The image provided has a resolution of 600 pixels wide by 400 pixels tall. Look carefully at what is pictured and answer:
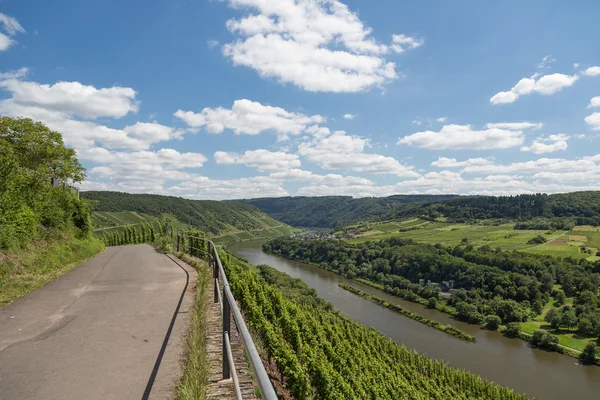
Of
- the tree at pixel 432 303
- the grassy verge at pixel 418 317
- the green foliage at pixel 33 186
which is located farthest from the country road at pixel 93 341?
the tree at pixel 432 303

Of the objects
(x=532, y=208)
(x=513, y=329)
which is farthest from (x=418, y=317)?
(x=532, y=208)

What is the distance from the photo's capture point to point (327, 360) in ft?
62.5

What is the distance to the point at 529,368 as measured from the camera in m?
46.7

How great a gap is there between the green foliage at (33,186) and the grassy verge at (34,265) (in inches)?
19.6

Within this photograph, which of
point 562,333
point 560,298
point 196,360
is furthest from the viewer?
point 560,298

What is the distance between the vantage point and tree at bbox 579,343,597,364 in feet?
161

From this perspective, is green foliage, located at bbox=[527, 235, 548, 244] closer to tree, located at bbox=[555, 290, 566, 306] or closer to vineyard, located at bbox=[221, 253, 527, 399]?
tree, located at bbox=[555, 290, 566, 306]

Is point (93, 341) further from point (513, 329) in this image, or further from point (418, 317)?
point (513, 329)

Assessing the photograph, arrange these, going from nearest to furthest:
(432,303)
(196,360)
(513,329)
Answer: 1. (196,360)
2. (513,329)
3. (432,303)

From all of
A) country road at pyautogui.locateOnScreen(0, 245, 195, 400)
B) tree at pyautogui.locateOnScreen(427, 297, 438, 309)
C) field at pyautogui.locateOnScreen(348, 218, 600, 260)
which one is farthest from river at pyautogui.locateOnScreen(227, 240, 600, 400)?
field at pyautogui.locateOnScreen(348, 218, 600, 260)

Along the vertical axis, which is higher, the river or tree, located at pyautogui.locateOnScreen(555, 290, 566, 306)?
tree, located at pyautogui.locateOnScreen(555, 290, 566, 306)

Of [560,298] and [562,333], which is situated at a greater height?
[560,298]

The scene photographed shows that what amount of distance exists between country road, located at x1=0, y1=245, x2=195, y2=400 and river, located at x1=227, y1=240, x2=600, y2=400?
48632 millimetres

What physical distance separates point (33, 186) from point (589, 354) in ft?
218
